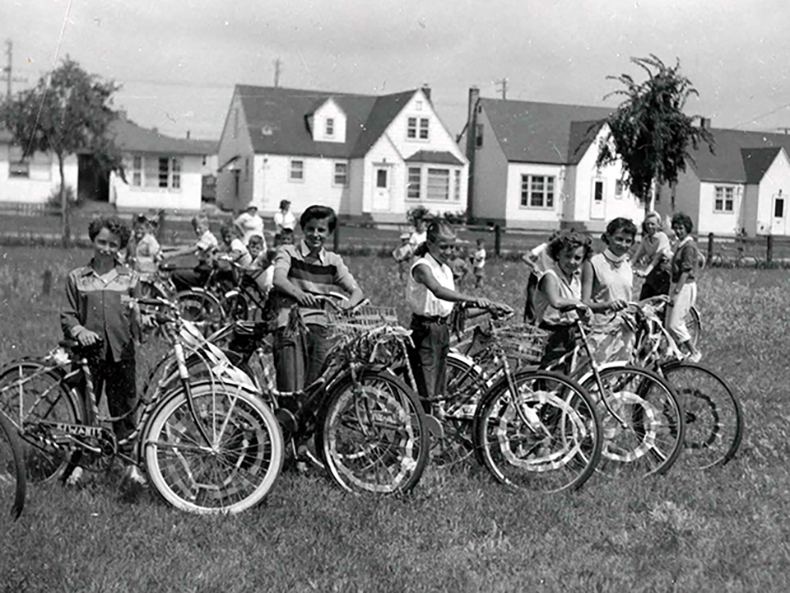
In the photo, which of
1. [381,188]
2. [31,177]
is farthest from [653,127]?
[31,177]

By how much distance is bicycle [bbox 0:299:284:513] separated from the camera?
6098mm

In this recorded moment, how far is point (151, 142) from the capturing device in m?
56.1

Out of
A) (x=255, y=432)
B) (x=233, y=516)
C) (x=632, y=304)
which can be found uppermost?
(x=632, y=304)

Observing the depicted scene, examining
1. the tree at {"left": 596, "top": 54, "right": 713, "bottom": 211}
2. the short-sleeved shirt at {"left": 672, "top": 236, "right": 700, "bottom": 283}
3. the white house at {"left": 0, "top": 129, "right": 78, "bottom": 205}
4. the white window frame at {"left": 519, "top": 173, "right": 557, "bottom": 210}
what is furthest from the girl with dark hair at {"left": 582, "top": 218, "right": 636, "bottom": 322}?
the white window frame at {"left": 519, "top": 173, "right": 557, "bottom": 210}

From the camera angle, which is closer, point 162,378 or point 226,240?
point 162,378

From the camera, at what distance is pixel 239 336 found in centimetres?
709

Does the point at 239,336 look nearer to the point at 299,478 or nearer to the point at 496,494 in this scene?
the point at 299,478

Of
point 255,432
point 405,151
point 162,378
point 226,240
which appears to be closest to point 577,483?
point 255,432

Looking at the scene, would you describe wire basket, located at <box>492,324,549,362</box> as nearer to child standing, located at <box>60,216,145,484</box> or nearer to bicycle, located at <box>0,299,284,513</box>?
bicycle, located at <box>0,299,284,513</box>

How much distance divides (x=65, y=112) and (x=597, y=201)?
29766mm

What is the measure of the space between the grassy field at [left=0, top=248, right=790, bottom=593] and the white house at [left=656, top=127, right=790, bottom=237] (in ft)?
186

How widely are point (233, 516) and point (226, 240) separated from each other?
36.5 ft

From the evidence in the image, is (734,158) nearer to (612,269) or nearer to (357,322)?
(612,269)

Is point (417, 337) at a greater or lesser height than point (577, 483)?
greater
